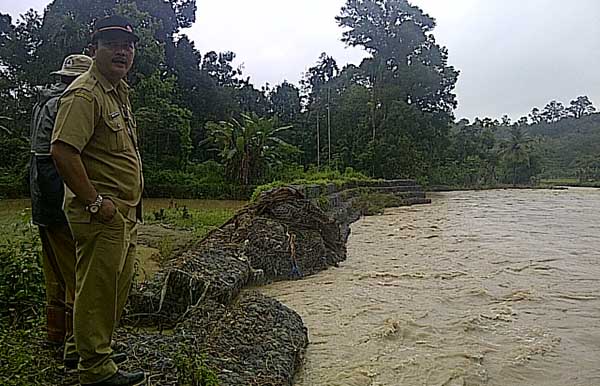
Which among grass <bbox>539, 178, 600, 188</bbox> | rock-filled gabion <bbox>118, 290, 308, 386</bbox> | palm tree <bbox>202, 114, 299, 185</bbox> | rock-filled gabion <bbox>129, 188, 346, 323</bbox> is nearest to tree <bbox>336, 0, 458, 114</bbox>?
palm tree <bbox>202, 114, 299, 185</bbox>

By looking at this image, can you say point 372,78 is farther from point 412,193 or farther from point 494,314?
point 494,314

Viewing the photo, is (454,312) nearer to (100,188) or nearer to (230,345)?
(230,345)

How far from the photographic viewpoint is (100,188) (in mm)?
2262

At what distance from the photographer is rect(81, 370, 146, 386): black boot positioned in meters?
2.27

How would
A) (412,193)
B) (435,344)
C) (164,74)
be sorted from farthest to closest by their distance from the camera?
(164,74)
(412,193)
(435,344)

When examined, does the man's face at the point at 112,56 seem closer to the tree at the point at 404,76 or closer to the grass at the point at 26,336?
the grass at the point at 26,336

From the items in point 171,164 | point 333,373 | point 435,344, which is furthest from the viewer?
point 171,164

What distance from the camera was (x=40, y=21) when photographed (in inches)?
969

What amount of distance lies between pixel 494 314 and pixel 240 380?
3023 millimetres

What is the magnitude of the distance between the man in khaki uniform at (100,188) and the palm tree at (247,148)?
1721cm

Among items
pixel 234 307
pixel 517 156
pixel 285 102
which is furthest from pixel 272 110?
pixel 234 307

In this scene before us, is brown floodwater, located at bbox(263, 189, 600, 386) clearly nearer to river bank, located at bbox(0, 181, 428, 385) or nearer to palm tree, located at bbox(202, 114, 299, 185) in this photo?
river bank, located at bbox(0, 181, 428, 385)

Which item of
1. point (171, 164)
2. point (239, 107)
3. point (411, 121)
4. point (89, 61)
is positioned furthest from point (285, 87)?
point (89, 61)

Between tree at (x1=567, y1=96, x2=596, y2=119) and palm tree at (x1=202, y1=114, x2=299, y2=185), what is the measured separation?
146ft
